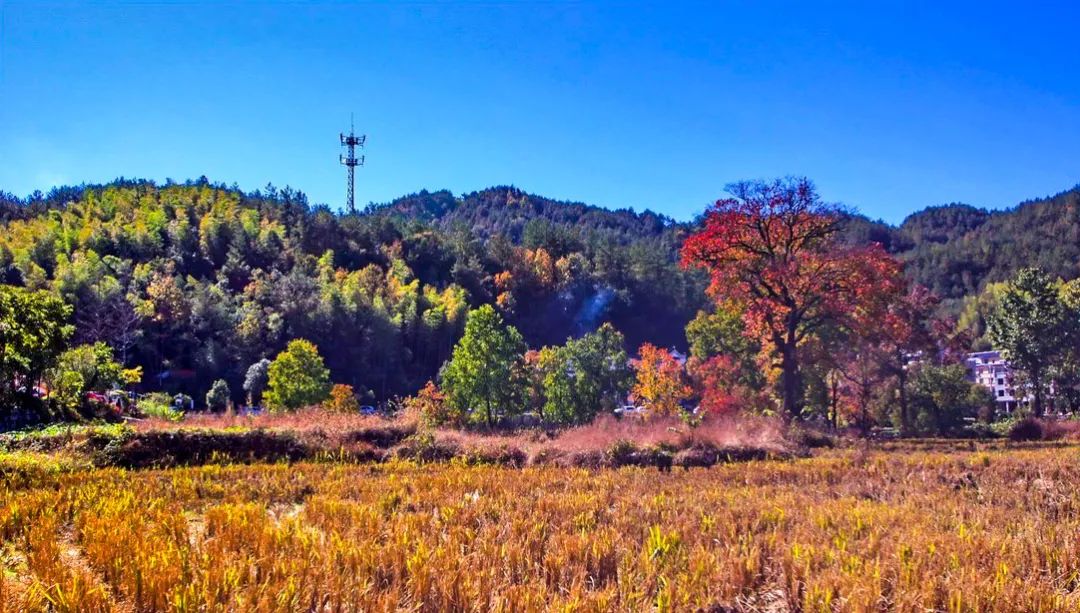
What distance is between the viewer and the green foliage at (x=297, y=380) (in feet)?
120

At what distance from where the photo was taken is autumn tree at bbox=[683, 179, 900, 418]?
20.5 m

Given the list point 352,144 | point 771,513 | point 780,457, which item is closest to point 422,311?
point 352,144

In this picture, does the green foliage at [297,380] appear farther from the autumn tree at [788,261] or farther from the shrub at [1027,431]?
the shrub at [1027,431]

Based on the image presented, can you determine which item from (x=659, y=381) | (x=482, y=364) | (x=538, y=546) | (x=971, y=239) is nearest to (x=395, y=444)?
Result: (x=538, y=546)

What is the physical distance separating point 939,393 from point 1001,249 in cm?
9551

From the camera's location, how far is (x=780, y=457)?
A: 1510 cm

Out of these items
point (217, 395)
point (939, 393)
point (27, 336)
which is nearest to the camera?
point (27, 336)

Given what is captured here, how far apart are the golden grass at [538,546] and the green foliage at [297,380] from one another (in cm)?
2683

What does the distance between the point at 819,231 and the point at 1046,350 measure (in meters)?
25.9

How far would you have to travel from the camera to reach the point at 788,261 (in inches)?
846

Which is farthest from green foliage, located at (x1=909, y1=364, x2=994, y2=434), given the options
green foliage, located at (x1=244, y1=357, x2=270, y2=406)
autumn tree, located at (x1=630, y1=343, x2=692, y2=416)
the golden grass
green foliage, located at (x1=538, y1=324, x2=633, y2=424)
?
green foliage, located at (x1=244, y1=357, x2=270, y2=406)

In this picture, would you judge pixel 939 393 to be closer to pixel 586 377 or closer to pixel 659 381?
pixel 659 381

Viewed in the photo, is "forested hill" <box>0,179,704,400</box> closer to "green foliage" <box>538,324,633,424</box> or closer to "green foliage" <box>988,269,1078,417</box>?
"green foliage" <box>538,324,633,424</box>

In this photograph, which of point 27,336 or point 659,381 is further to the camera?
point 659,381
